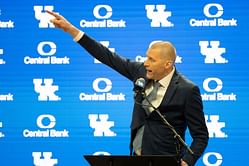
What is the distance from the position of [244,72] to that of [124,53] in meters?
1.20

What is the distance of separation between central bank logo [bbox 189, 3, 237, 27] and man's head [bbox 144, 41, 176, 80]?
1.92 meters

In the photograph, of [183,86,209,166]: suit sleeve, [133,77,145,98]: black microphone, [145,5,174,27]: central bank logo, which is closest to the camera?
[133,77,145,98]: black microphone

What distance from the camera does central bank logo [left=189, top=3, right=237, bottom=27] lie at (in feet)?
18.5

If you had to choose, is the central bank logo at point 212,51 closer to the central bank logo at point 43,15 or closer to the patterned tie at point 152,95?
the central bank logo at point 43,15

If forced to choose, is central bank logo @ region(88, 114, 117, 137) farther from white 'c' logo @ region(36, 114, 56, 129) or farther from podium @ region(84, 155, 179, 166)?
podium @ region(84, 155, 179, 166)

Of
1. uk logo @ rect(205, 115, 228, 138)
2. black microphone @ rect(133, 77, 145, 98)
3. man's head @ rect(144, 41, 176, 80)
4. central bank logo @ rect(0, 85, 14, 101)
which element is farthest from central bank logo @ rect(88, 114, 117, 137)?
black microphone @ rect(133, 77, 145, 98)

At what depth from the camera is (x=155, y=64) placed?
12.4 feet

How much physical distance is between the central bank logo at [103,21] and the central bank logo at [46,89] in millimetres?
668

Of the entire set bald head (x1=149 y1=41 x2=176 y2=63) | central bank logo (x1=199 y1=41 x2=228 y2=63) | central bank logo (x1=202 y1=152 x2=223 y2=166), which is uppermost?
central bank logo (x1=199 y1=41 x2=228 y2=63)

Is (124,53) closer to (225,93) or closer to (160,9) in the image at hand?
(160,9)

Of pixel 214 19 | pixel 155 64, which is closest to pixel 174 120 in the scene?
pixel 155 64

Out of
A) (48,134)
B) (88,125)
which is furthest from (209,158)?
(48,134)

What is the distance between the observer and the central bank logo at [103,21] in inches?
227

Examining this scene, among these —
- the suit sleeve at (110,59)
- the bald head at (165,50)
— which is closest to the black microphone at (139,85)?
the bald head at (165,50)
